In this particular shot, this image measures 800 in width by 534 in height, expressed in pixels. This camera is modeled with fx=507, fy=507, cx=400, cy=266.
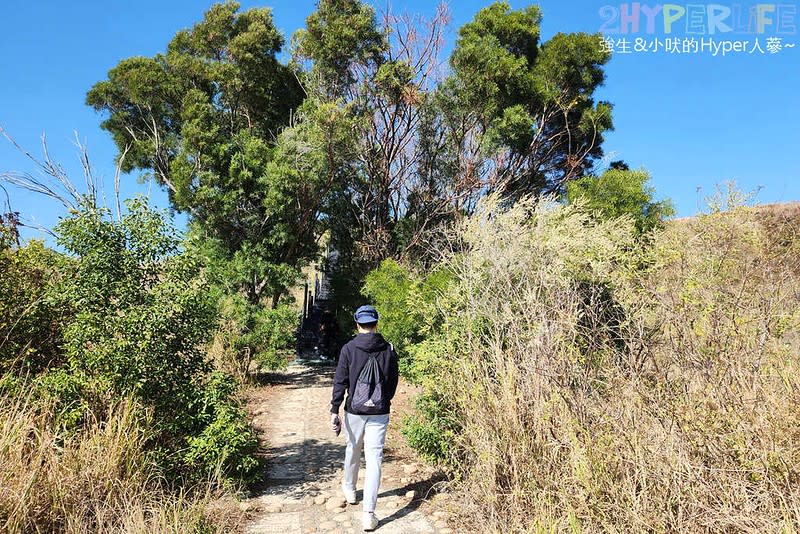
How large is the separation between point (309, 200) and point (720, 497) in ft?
32.2

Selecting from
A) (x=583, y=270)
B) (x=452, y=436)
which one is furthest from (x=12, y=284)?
(x=583, y=270)

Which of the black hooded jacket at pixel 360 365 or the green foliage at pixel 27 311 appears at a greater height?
the green foliage at pixel 27 311

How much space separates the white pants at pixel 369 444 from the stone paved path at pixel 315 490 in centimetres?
32

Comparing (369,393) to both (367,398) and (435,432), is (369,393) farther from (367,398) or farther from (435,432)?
(435,432)

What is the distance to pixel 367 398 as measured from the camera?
4234mm

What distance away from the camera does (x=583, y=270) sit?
7.33 m

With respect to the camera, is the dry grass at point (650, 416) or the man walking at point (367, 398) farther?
the man walking at point (367, 398)

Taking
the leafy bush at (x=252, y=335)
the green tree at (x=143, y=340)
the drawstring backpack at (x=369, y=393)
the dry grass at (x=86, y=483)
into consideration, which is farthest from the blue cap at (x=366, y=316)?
the leafy bush at (x=252, y=335)

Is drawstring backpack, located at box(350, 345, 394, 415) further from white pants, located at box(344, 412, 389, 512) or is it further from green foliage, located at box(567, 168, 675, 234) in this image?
green foliage, located at box(567, 168, 675, 234)

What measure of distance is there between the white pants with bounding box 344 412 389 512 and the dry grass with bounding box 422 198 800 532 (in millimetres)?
740

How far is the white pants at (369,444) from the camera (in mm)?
4141

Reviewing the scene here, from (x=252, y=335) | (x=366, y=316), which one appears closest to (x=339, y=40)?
(x=252, y=335)

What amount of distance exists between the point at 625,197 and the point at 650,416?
1001 cm

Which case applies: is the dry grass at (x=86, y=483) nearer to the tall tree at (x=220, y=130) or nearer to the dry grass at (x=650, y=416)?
the dry grass at (x=650, y=416)
